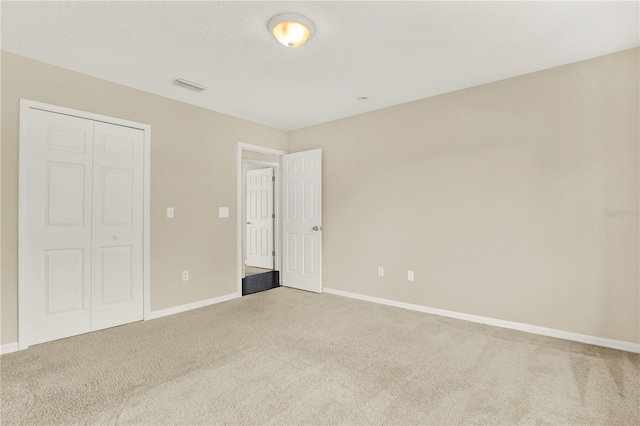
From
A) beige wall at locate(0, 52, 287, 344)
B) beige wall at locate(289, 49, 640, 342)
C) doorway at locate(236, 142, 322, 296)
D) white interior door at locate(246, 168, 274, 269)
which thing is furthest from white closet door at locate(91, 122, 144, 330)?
white interior door at locate(246, 168, 274, 269)

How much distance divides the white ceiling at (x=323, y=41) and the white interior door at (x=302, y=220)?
4.84 feet

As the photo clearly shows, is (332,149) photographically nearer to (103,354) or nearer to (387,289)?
(387,289)

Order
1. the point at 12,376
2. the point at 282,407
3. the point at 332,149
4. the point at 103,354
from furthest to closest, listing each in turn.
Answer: the point at 332,149 → the point at 103,354 → the point at 12,376 → the point at 282,407

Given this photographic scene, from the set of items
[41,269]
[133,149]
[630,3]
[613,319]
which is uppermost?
[630,3]

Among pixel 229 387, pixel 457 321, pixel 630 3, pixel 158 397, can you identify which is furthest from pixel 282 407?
pixel 630 3

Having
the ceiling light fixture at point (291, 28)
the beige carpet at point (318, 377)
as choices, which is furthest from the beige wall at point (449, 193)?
the ceiling light fixture at point (291, 28)

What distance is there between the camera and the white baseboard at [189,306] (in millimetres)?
3599

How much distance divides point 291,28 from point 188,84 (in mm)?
1549

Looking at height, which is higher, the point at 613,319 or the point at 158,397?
the point at 613,319

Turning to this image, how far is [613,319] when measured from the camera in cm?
272

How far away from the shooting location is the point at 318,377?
2.25 metres

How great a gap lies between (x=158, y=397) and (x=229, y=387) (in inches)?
16.6

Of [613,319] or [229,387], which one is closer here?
[229,387]

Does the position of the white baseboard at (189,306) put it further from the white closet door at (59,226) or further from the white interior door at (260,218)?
the white interior door at (260,218)
